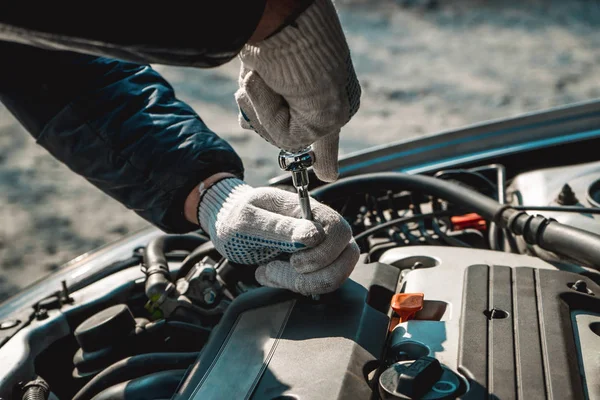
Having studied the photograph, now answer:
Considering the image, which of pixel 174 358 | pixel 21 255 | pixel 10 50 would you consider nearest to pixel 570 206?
pixel 174 358

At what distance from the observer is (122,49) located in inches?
28.0

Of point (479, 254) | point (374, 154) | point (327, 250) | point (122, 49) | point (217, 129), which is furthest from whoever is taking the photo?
point (217, 129)

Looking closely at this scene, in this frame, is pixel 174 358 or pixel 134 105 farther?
pixel 134 105

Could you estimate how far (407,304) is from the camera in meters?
0.97

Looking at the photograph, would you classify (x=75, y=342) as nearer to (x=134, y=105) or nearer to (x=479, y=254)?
(x=134, y=105)

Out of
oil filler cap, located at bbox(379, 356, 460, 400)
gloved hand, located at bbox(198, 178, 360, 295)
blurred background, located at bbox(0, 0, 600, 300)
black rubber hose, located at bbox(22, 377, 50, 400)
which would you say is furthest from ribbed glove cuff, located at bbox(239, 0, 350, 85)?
blurred background, located at bbox(0, 0, 600, 300)

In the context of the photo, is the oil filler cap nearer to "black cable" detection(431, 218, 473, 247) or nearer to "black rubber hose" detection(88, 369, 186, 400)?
"black rubber hose" detection(88, 369, 186, 400)

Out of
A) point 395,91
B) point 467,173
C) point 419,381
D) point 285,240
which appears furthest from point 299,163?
point 395,91

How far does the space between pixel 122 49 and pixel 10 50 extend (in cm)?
66

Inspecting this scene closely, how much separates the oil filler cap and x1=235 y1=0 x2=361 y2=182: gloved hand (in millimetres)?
319

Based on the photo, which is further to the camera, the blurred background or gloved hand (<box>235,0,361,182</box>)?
the blurred background

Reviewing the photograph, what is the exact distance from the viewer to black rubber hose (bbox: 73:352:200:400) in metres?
1.04

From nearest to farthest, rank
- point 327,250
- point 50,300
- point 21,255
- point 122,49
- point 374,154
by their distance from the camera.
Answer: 1. point 122,49
2. point 327,250
3. point 50,300
4. point 374,154
5. point 21,255

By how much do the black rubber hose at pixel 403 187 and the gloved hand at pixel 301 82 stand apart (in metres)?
0.37
